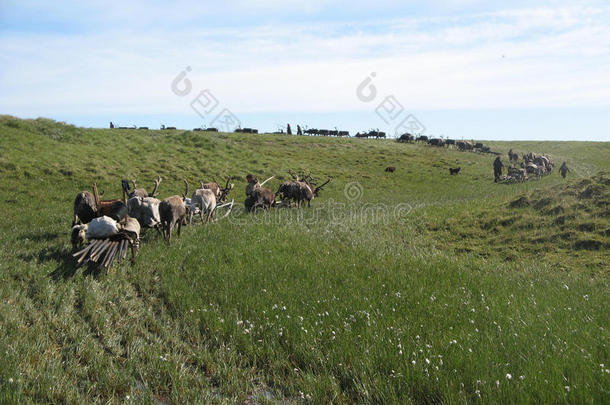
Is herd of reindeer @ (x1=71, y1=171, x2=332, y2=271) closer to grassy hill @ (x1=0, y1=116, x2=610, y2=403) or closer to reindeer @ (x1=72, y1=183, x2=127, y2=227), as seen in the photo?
reindeer @ (x1=72, y1=183, x2=127, y2=227)

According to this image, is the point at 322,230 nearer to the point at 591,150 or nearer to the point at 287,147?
the point at 287,147

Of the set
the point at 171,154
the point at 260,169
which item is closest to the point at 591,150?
the point at 260,169

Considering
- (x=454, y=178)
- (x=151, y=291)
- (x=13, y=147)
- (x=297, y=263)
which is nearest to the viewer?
(x=151, y=291)

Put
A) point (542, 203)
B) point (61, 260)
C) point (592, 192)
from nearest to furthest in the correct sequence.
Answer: point (61, 260) < point (592, 192) < point (542, 203)

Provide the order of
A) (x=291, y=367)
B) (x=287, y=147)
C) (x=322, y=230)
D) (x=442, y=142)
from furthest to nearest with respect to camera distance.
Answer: (x=442, y=142) < (x=287, y=147) < (x=322, y=230) < (x=291, y=367)

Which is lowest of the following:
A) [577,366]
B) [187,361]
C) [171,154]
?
[187,361]

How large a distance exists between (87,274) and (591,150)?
84.7 meters

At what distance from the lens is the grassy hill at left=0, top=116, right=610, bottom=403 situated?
14.6ft

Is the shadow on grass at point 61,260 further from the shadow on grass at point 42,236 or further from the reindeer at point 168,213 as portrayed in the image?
the reindeer at point 168,213

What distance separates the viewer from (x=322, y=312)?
21.6ft

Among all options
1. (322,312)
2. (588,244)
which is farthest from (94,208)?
(588,244)

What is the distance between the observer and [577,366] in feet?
14.4

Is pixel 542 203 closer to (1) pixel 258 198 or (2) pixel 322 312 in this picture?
(1) pixel 258 198

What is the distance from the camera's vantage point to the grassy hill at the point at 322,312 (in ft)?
14.6
